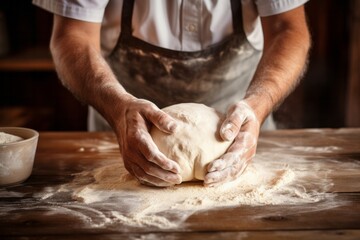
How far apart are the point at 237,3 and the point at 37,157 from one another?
3.11 ft

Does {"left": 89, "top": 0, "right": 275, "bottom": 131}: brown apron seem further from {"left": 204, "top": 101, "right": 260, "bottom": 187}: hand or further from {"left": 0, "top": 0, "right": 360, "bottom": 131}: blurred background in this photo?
{"left": 0, "top": 0, "right": 360, "bottom": 131}: blurred background

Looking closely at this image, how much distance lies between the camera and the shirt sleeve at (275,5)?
182 cm

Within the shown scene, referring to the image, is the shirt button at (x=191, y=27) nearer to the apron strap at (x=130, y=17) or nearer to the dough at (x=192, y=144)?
the apron strap at (x=130, y=17)

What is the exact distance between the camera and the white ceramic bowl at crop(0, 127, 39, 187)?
4.30ft

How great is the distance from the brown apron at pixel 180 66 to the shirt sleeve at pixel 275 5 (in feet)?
0.31

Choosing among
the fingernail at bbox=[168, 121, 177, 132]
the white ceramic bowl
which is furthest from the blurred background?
the white ceramic bowl

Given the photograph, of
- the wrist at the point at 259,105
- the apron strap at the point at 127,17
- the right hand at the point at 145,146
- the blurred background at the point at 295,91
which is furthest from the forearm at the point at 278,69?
the blurred background at the point at 295,91

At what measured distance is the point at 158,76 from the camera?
1922 millimetres

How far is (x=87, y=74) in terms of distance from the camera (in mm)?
1688

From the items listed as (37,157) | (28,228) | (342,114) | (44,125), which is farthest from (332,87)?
(28,228)

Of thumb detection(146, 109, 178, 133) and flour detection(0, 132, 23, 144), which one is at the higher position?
thumb detection(146, 109, 178, 133)

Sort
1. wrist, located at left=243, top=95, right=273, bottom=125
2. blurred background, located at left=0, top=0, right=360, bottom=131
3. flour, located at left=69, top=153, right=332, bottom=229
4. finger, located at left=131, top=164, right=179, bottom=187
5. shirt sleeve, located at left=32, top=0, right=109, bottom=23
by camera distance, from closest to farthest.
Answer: flour, located at left=69, top=153, right=332, bottom=229 < finger, located at left=131, top=164, right=179, bottom=187 < wrist, located at left=243, top=95, right=273, bottom=125 < shirt sleeve, located at left=32, top=0, right=109, bottom=23 < blurred background, located at left=0, top=0, right=360, bottom=131

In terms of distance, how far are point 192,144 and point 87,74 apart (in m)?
0.55

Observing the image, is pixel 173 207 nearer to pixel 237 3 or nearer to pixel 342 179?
pixel 342 179
